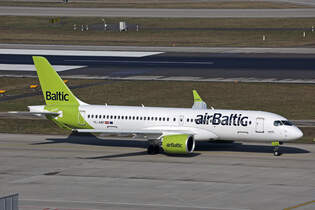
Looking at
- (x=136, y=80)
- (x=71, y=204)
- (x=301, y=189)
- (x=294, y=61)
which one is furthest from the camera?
(x=294, y=61)

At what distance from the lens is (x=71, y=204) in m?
47.0

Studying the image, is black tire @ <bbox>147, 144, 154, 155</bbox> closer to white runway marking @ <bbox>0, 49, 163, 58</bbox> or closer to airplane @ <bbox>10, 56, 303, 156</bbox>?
airplane @ <bbox>10, 56, 303, 156</bbox>

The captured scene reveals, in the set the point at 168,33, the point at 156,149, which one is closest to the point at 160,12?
the point at 168,33

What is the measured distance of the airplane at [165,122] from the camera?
63.2m

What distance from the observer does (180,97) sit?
92250 millimetres

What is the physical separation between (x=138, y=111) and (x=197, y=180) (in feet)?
47.1

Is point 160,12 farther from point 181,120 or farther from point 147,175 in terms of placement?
point 147,175

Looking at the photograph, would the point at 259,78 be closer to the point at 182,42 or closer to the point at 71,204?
the point at 182,42

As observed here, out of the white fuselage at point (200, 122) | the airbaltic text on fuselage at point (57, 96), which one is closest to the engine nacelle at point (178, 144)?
the white fuselage at point (200, 122)

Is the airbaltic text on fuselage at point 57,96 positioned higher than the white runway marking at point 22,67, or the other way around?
the white runway marking at point 22,67

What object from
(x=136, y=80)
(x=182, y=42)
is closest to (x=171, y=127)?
(x=136, y=80)

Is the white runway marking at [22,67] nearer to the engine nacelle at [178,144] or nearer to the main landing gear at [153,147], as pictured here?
the main landing gear at [153,147]

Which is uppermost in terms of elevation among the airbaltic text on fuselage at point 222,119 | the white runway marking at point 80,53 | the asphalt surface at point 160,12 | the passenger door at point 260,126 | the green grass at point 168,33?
the asphalt surface at point 160,12

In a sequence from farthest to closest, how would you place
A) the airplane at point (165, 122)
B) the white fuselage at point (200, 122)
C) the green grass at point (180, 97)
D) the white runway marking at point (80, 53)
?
the white runway marking at point (80, 53), the green grass at point (180, 97), the white fuselage at point (200, 122), the airplane at point (165, 122)
